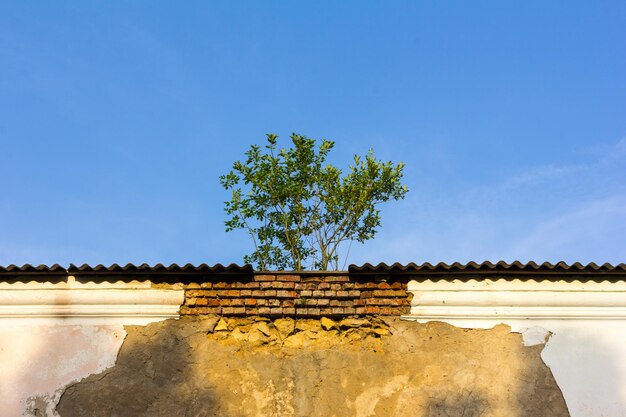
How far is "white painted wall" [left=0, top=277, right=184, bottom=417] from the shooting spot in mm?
5535

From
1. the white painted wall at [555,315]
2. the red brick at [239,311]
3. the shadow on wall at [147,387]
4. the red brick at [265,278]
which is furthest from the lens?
the red brick at [265,278]

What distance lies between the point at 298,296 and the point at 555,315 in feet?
8.55

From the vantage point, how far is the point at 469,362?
5.71m

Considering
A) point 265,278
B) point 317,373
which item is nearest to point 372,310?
point 317,373

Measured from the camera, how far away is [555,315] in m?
5.89

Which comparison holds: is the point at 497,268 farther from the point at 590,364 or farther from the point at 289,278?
the point at 289,278

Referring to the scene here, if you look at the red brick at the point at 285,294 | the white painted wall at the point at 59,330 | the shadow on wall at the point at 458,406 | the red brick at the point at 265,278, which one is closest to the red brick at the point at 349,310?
the red brick at the point at 285,294

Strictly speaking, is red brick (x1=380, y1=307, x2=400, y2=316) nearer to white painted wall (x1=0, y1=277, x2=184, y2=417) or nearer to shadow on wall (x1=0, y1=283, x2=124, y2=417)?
white painted wall (x1=0, y1=277, x2=184, y2=417)

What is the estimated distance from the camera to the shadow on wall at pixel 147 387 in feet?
17.9

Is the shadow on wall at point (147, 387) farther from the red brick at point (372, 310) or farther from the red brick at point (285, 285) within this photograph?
the red brick at point (372, 310)

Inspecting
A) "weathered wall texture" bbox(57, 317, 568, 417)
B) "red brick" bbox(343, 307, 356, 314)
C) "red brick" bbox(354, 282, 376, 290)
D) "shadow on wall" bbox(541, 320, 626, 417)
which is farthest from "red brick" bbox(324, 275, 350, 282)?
"shadow on wall" bbox(541, 320, 626, 417)

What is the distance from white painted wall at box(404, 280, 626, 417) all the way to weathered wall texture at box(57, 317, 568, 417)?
130 millimetres

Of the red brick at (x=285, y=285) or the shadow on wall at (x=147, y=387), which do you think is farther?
the red brick at (x=285, y=285)

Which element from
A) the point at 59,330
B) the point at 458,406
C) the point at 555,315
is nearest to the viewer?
the point at 458,406
